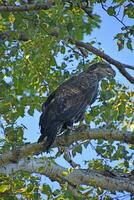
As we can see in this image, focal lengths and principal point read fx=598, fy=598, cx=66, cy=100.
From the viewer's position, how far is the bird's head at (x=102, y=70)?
9633 mm

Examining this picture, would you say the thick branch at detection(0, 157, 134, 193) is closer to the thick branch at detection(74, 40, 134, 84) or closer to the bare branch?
the bare branch

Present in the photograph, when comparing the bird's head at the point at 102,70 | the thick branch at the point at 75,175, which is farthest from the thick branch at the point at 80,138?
the bird's head at the point at 102,70

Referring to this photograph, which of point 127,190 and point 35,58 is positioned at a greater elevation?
point 35,58

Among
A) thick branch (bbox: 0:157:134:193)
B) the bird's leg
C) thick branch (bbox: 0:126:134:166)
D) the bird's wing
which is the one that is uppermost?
the bird's wing

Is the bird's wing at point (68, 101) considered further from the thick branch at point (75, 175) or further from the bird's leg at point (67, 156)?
the thick branch at point (75, 175)

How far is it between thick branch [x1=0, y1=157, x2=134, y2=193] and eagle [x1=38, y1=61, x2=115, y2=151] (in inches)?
8.6

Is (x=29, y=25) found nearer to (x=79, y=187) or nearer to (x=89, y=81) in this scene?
(x=89, y=81)

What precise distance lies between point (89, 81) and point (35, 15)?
170cm

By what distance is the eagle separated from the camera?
7438mm

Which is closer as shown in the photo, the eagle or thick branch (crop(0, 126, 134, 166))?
thick branch (crop(0, 126, 134, 166))

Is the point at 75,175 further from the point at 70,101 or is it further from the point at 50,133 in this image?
the point at 70,101

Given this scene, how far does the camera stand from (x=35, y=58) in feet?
30.5

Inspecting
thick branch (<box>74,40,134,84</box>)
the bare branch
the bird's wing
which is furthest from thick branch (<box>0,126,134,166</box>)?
thick branch (<box>74,40,134,84</box>)

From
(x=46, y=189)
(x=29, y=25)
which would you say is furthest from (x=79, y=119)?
(x=46, y=189)
